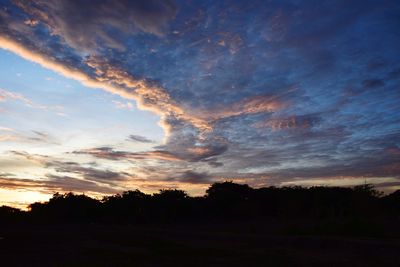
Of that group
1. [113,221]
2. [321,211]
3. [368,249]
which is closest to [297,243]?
[368,249]

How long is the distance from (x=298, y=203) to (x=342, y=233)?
23.5m

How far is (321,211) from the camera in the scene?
48.2 m

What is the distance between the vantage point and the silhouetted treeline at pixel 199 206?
52906 millimetres

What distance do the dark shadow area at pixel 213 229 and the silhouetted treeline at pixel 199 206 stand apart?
0.47ft

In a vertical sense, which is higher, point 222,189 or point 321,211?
point 222,189

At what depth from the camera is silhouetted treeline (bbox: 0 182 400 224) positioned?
5291 cm

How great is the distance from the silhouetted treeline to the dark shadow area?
143 millimetres

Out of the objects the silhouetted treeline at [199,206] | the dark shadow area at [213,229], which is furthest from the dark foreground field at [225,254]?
the silhouetted treeline at [199,206]

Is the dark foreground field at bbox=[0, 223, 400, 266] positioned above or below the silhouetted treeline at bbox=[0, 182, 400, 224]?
below

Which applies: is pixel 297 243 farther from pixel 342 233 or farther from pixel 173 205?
pixel 173 205

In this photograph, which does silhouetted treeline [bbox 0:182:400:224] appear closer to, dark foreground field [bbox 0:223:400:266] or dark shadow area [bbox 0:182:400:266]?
dark shadow area [bbox 0:182:400:266]

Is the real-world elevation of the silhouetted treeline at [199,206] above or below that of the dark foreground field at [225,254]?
above

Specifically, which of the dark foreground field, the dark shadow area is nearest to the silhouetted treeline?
the dark shadow area

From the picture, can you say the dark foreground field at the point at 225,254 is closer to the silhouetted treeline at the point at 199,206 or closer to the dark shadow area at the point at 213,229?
the dark shadow area at the point at 213,229
